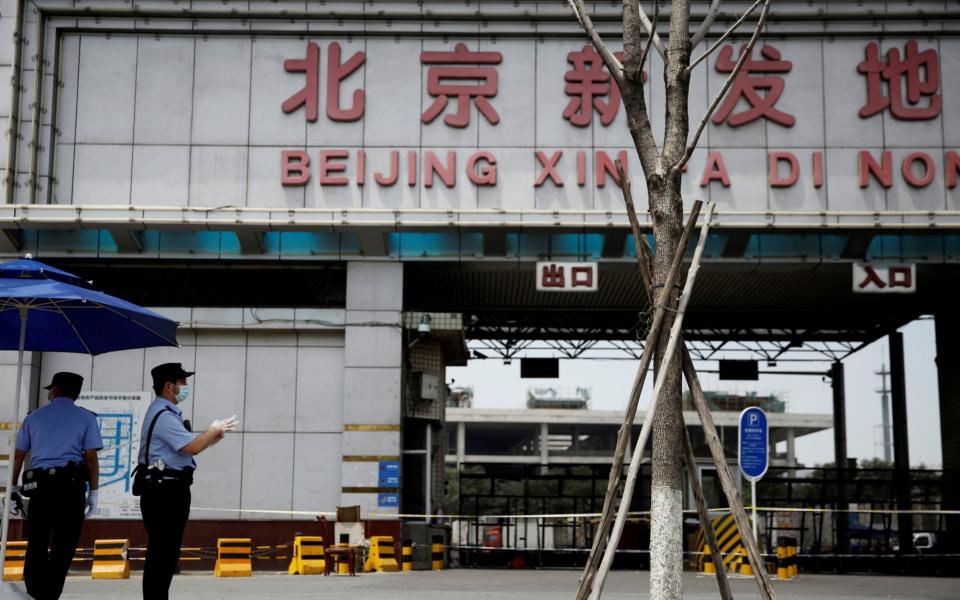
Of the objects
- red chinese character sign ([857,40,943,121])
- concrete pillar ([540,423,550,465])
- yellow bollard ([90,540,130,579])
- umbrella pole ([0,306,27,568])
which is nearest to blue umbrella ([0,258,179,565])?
umbrella pole ([0,306,27,568])

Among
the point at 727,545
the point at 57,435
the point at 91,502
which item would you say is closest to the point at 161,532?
the point at 91,502

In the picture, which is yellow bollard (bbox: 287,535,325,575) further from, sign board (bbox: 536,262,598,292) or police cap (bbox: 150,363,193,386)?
police cap (bbox: 150,363,193,386)

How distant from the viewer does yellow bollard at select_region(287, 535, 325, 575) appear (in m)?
20.5

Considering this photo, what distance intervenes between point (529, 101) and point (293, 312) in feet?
21.3

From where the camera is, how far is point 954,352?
29.6 metres

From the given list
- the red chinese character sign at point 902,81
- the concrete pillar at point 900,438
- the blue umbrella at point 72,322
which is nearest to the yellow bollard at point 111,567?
the blue umbrella at point 72,322

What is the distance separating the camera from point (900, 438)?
3369 centimetres

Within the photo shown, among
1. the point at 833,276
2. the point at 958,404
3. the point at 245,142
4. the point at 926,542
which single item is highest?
the point at 245,142

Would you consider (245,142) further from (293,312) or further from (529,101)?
(529,101)

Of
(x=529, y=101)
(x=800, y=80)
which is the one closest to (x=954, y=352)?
(x=800, y=80)

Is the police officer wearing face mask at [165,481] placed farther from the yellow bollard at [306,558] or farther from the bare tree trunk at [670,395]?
the yellow bollard at [306,558]

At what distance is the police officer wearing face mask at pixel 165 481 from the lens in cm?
820

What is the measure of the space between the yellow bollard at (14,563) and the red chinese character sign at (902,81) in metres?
17.9

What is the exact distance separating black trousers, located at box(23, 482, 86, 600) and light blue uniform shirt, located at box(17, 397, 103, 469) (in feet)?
0.80
